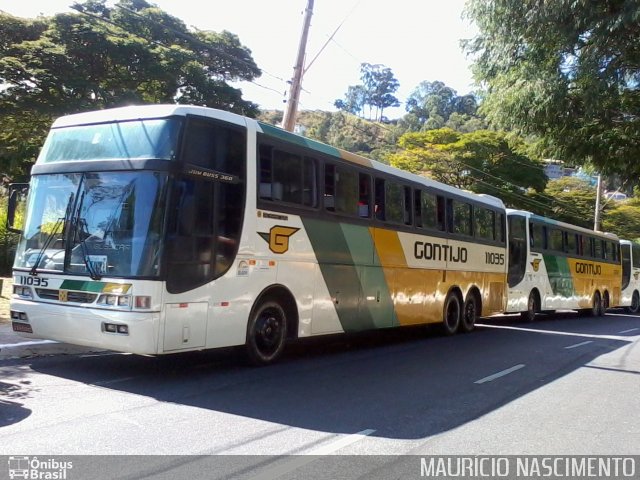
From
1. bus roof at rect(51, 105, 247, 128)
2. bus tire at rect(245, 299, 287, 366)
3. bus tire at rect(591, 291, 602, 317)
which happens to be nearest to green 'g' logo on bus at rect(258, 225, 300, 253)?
bus tire at rect(245, 299, 287, 366)

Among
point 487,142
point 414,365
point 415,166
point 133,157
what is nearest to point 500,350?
point 414,365

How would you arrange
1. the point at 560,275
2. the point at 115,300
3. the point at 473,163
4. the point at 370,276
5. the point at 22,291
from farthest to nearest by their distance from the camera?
1. the point at 473,163
2. the point at 560,275
3. the point at 370,276
4. the point at 22,291
5. the point at 115,300

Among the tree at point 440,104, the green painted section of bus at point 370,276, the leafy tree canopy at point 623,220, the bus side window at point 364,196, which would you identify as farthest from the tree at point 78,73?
the tree at point 440,104

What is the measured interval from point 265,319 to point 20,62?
1912 cm

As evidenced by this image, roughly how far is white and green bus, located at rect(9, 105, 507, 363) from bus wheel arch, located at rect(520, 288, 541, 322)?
12410mm

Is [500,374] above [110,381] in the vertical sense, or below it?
below

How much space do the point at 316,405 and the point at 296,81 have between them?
10205mm

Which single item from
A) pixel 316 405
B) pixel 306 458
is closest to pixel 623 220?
pixel 316 405

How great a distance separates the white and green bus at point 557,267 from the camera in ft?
64.8

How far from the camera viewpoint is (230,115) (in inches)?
321

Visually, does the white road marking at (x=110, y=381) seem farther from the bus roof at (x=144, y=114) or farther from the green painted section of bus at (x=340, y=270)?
the green painted section of bus at (x=340, y=270)

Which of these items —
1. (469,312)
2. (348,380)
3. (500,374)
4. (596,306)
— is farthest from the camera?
(596,306)

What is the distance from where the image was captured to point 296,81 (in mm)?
15078

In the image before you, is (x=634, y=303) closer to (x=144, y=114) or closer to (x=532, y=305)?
(x=532, y=305)
